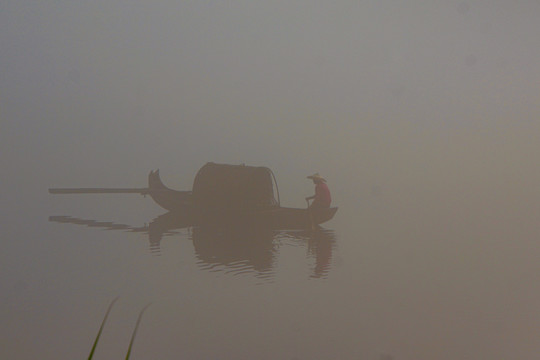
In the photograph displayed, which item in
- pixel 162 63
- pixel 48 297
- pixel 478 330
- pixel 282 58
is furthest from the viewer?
pixel 478 330

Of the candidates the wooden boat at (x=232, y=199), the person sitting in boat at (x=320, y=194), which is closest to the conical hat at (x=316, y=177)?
the person sitting in boat at (x=320, y=194)

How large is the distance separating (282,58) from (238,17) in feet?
0.90

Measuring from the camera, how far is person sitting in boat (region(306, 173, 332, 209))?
8.41 ft

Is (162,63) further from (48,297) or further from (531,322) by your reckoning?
(531,322)

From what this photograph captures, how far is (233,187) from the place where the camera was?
2.46 meters

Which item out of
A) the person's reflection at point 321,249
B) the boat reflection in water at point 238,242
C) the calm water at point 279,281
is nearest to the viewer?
the calm water at point 279,281

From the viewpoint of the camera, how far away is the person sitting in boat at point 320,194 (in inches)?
101

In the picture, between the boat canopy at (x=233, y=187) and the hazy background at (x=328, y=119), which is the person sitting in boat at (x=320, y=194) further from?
the boat canopy at (x=233, y=187)

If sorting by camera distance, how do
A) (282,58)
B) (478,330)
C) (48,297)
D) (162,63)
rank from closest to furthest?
(48,297)
(162,63)
(282,58)
(478,330)

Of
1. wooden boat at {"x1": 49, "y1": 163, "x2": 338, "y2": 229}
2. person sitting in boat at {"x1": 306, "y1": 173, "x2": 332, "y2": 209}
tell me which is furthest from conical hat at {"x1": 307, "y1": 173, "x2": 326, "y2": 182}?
wooden boat at {"x1": 49, "y1": 163, "x2": 338, "y2": 229}

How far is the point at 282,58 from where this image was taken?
2545mm

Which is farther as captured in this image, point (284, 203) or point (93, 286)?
point (284, 203)

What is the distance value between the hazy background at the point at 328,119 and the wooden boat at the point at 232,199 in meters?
0.05

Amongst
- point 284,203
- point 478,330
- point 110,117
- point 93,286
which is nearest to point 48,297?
point 93,286
